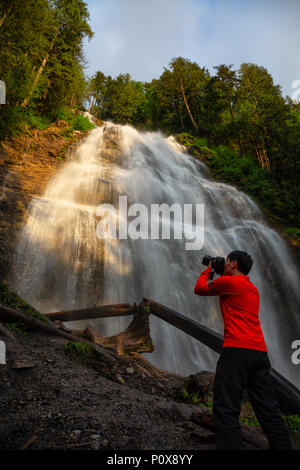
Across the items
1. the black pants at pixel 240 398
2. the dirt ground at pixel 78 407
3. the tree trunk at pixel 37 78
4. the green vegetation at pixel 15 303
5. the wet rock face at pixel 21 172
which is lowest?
the dirt ground at pixel 78 407

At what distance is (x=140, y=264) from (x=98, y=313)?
417cm

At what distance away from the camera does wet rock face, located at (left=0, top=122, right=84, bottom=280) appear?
8.44 metres

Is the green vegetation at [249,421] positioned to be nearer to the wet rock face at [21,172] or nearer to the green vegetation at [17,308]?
the green vegetation at [17,308]

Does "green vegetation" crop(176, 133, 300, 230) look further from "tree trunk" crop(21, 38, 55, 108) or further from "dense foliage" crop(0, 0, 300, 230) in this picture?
"tree trunk" crop(21, 38, 55, 108)

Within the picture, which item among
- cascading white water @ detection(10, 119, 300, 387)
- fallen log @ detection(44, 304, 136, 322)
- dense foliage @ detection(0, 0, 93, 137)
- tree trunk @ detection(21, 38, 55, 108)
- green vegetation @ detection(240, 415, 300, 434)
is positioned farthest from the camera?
tree trunk @ detection(21, 38, 55, 108)

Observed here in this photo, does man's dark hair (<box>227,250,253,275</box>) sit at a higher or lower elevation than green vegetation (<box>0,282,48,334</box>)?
higher

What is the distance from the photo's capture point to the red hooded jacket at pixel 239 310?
80.8 inches

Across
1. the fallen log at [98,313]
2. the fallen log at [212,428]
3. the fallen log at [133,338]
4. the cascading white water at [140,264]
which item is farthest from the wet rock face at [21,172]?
the fallen log at [212,428]

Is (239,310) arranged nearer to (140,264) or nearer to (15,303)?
(15,303)

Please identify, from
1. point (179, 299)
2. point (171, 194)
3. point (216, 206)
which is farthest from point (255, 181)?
point (179, 299)

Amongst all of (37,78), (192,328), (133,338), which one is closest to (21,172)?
(37,78)

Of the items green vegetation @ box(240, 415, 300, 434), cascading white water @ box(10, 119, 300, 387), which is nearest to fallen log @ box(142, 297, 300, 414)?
green vegetation @ box(240, 415, 300, 434)

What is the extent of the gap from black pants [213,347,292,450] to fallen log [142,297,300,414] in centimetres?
208
